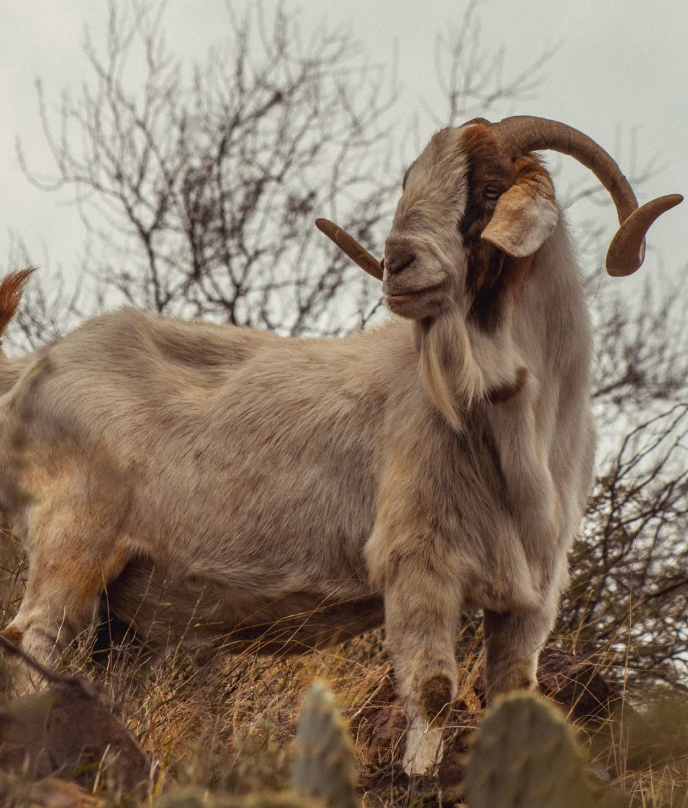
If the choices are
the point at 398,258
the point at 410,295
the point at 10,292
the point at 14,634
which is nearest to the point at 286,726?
the point at 14,634

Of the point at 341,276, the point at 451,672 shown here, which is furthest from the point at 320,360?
the point at 341,276

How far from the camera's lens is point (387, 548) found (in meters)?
3.90

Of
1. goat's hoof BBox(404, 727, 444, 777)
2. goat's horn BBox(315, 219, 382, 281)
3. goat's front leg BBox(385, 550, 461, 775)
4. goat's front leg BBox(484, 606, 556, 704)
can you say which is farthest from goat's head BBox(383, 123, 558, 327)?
goat's hoof BBox(404, 727, 444, 777)

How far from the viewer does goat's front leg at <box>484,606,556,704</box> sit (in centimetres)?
402

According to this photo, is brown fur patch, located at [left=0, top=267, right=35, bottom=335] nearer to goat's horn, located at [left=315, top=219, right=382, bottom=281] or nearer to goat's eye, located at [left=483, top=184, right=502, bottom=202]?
goat's horn, located at [left=315, top=219, right=382, bottom=281]

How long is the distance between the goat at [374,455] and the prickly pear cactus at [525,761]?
1596 millimetres

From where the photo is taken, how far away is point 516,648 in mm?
4039

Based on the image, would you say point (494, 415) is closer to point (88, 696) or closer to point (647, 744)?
point (647, 744)

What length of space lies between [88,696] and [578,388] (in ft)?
7.92

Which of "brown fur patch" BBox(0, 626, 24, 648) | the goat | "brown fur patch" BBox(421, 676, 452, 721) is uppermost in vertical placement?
the goat

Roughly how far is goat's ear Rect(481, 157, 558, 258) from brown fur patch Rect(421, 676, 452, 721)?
1.47 metres

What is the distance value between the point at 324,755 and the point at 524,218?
242 cm

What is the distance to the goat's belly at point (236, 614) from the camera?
425 centimetres

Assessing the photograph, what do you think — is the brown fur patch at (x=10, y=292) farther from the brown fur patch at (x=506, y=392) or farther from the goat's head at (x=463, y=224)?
the brown fur patch at (x=506, y=392)
